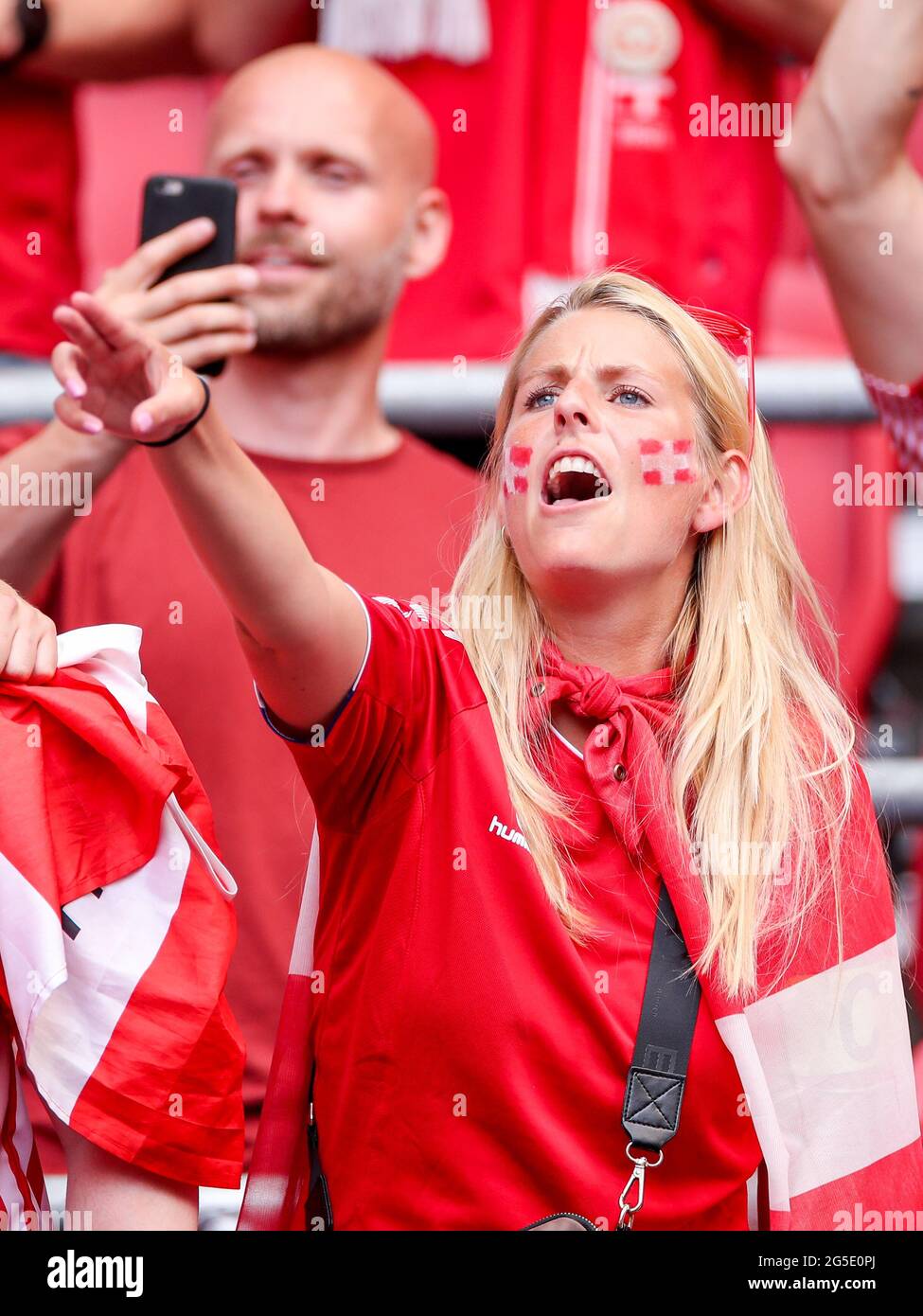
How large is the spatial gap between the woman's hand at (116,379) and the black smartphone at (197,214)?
0.69m

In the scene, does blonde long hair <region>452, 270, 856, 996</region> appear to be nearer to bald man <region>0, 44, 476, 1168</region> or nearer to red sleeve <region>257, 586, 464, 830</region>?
red sleeve <region>257, 586, 464, 830</region>

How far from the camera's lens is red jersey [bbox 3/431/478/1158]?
96.1 inches

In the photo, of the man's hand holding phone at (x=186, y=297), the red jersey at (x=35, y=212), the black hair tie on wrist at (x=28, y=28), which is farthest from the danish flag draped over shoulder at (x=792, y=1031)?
the black hair tie on wrist at (x=28, y=28)

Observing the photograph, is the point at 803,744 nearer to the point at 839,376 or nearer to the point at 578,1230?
the point at 578,1230

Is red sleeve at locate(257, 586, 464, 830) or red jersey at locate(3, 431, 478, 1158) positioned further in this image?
red jersey at locate(3, 431, 478, 1158)

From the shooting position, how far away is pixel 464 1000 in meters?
1.61

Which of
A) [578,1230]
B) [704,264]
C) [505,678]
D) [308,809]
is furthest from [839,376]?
[578,1230]

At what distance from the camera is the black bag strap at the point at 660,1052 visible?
1.58 m

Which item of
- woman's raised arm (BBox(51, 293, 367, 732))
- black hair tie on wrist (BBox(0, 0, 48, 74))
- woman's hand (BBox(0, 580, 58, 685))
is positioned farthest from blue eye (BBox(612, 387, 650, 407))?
black hair tie on wrist (BBox(0, 0, 48, 74))

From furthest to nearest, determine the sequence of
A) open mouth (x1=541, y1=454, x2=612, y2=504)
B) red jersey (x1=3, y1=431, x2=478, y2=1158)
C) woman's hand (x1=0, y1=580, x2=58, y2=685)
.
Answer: red jersey (x1=3, y1=431, x2=478, y2=1158) < open mouth (x1=541, y1=454, x2=612, y2=504) < woman's hand (x1=0, y1=580, x2=58, y2=685)

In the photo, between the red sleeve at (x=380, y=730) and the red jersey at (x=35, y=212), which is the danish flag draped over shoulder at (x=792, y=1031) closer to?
the red sleeve at (x=380, y=730)

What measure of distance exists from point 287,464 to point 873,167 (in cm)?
97

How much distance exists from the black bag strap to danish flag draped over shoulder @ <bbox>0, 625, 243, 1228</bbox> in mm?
359
